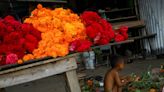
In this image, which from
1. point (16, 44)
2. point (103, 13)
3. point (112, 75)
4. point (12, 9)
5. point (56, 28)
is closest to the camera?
point (16, 44)

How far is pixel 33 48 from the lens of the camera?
5488 mm

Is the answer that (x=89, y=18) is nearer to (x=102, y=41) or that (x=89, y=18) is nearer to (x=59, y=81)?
(x=102, y=41)

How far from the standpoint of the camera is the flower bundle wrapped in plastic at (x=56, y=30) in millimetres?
5512

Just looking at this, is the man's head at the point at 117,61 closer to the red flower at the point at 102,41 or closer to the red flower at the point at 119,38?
the red flower at the point at 119,38

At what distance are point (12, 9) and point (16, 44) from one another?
6754 millimetres

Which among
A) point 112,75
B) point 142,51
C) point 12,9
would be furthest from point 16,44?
point 142,51

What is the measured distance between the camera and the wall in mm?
13155

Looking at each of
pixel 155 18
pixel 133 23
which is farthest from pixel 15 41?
pixel 155 18

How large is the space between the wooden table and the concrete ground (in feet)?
14.1

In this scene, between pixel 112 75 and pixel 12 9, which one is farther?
pixel 12 9

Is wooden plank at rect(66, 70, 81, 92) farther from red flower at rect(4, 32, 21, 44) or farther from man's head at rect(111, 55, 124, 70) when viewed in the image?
man's head at rect(111, 55, 124, 70)

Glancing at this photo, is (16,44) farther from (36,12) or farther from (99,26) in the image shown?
(99,26)

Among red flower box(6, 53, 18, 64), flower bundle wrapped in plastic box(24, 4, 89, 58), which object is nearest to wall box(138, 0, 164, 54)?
flower bundle wrapped in plastic box(24, 4, 89, 58)

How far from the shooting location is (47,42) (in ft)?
18.5
